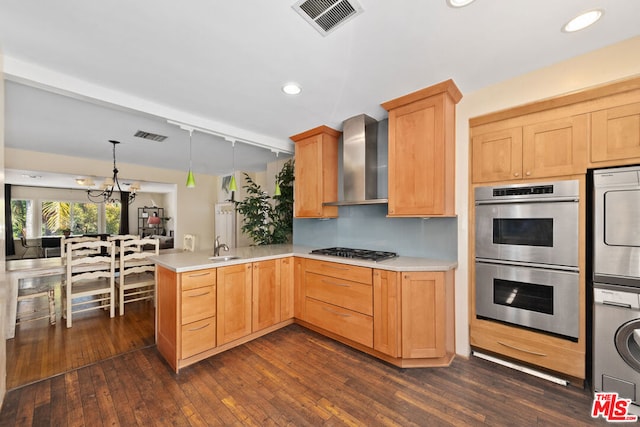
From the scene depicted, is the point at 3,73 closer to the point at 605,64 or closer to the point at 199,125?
the point at 199,125

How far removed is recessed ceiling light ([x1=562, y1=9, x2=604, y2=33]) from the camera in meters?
1.47

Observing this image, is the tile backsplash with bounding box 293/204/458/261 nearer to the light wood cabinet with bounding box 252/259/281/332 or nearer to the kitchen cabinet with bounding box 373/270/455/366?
the kitchen cabinet with bounding box 373/270/455/366

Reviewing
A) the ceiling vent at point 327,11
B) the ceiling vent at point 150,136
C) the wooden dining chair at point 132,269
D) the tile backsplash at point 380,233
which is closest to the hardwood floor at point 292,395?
the tile backsplash at point 380,233

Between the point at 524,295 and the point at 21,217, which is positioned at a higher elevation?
the point at 21,217

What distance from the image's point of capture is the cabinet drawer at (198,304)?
219cm

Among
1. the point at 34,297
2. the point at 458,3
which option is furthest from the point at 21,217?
the point at 458,3

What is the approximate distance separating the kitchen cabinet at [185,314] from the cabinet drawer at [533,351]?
2413 mm

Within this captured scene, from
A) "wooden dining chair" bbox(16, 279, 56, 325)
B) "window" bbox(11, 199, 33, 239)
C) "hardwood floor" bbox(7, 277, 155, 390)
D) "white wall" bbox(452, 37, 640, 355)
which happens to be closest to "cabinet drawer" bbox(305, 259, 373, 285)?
"white wall" bbox(452, 37, 640, 355)

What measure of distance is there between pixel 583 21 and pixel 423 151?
1.18 m

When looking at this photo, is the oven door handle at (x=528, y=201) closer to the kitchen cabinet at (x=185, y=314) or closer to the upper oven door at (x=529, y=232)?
the upper oven door at (x=529, y=232)

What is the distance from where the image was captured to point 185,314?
7.18 feet

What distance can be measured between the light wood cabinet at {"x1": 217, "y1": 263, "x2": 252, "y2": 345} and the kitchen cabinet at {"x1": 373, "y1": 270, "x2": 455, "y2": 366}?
1.41 meters

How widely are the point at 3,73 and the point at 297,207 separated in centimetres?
273

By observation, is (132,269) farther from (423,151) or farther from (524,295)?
(524,295)
